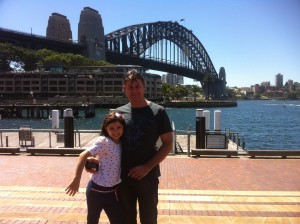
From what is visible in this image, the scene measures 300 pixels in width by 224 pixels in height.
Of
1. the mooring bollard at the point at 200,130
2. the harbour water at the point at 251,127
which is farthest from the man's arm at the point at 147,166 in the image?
the harbour water at the point at 251,127

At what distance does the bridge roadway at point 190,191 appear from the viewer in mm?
6047

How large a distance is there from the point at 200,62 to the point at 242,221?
19008 centimetres

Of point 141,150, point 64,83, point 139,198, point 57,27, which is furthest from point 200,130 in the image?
point 57,27

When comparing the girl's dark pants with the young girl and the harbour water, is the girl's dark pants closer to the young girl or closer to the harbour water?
the young girl

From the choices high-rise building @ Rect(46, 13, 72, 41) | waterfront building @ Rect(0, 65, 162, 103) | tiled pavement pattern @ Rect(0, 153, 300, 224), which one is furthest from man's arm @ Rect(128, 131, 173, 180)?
high-rise building @ Rect(46, 13, 72, 41)

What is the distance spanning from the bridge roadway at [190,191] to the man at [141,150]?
71.6 inches

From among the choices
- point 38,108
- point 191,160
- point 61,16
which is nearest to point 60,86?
point 38,108

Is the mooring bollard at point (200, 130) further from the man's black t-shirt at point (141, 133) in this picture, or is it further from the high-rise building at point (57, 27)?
the high-rise building at point (57, 27)

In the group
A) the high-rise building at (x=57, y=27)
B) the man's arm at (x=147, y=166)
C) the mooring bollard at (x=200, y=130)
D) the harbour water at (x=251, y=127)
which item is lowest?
the harbour water at (x=251, y=127)

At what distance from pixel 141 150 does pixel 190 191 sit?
443cm

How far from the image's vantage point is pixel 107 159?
4.10m

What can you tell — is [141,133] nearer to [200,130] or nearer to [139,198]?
[139,198]

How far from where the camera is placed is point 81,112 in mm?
92812

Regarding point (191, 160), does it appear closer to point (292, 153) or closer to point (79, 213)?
point (292, 153)
